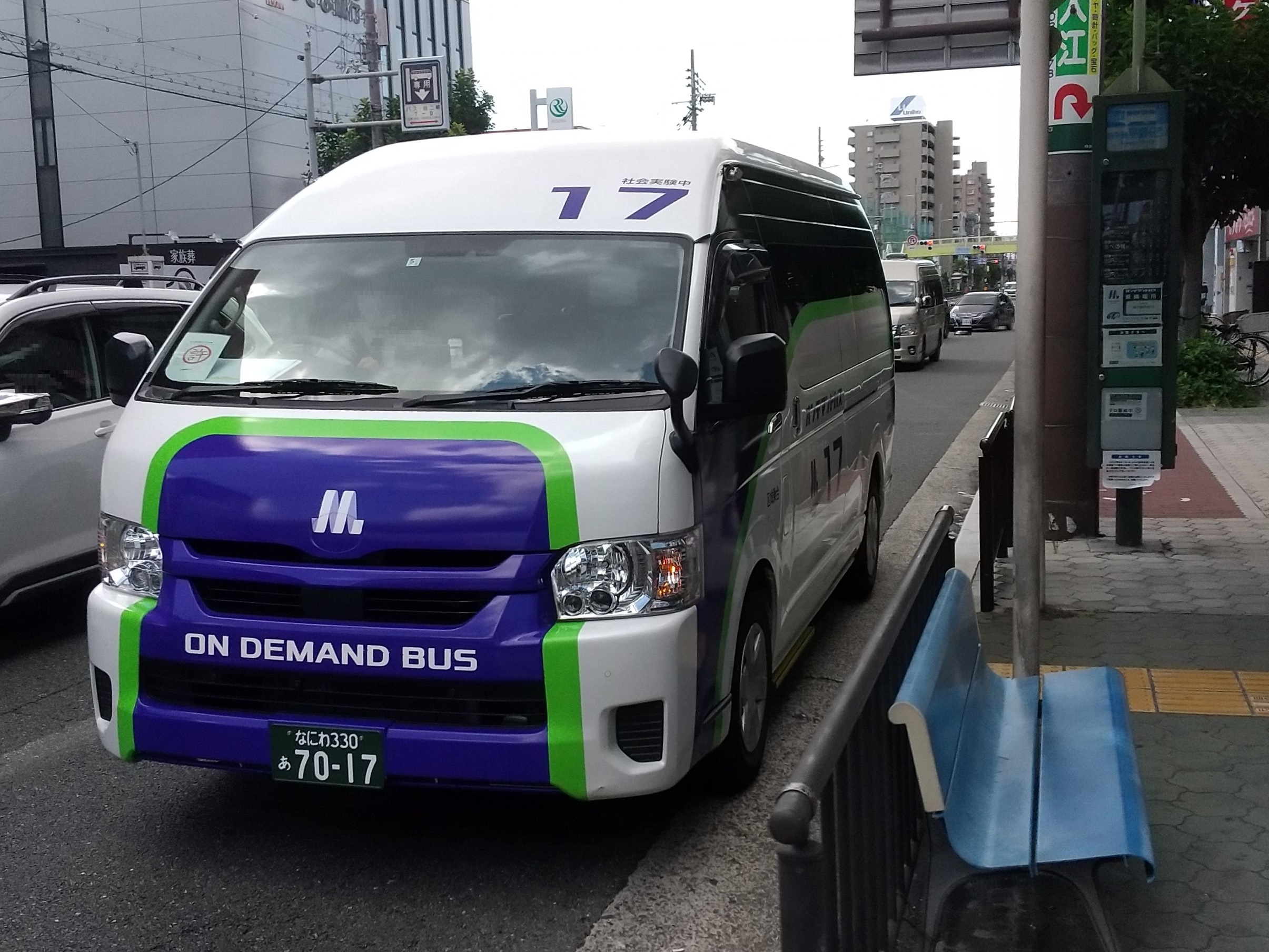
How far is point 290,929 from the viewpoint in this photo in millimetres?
3867

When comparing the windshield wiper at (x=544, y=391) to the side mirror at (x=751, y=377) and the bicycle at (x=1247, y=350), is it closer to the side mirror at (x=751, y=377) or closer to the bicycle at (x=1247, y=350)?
the side mirror at (x=751, y=377)

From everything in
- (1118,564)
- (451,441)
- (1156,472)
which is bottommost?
(1118,564)

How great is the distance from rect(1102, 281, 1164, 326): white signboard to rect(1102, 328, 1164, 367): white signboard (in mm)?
49

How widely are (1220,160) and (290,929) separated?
60.8ft

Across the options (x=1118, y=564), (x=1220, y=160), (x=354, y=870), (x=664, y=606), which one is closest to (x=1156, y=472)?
(x=1118, y=564)

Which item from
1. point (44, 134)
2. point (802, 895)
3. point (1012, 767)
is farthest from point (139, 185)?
point (802, 895)

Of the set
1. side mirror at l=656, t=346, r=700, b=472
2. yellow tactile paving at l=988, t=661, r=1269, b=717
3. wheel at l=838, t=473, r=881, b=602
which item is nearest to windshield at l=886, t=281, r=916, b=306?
wheel at l=838, t=473, r=881, b=602

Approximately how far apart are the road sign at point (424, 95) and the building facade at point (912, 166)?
100847mm

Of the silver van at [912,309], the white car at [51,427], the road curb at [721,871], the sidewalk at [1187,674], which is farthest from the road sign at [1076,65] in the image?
the silver van at [912,309]

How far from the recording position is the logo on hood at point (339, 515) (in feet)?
12.9

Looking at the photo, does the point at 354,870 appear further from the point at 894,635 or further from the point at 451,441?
the point at 894,635

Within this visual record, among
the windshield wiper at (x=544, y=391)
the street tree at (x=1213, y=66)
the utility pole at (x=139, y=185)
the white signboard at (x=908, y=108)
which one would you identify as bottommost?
the windshield wiper at (x=544, y=391)

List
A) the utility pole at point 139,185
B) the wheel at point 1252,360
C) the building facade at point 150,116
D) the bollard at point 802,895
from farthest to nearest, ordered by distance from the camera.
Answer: the utility pole at point 139,185 < the building facade at point 150,116 < the wheel at point 1252,360 < the bollard at point 802,895

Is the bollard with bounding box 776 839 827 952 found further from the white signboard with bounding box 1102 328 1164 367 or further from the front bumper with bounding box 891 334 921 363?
the front bumper with bounding box 891 334 921 363
